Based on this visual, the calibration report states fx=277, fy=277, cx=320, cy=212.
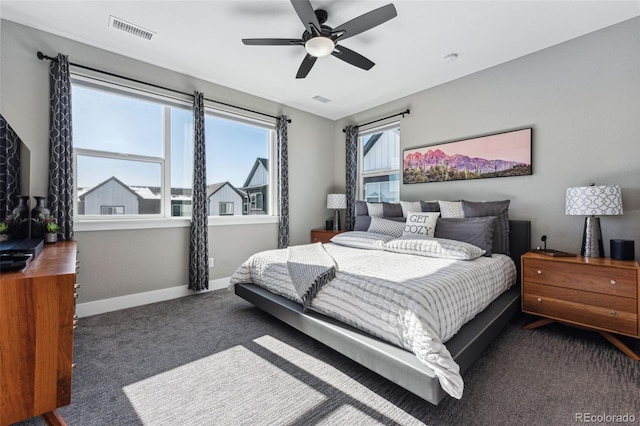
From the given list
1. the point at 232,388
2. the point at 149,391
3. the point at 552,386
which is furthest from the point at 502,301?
the point at 149,391

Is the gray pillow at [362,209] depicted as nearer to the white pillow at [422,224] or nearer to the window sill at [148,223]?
the white pillow at [422,224]

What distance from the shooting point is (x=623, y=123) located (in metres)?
2.49

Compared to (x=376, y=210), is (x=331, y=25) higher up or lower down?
higher up

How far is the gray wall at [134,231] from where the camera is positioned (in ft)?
8.29

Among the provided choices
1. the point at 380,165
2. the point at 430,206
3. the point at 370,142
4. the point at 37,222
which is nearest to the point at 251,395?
the point at 37,222

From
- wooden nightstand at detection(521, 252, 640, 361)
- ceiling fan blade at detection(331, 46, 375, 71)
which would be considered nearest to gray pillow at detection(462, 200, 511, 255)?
wooden nightstand at detection(521, 252, 640, 361)

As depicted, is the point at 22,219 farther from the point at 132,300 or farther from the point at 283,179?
the point at 283,179

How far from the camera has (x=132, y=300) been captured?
3117 millimetres

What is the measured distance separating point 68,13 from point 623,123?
5.02 metres

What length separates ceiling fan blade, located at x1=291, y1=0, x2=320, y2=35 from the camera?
1966 mm

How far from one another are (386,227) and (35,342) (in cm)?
313

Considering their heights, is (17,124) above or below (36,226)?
above

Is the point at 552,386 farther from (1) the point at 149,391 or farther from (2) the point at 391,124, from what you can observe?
(2) the point at 391,124

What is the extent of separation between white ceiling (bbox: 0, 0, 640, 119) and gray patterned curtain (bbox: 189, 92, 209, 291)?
1.92ft
